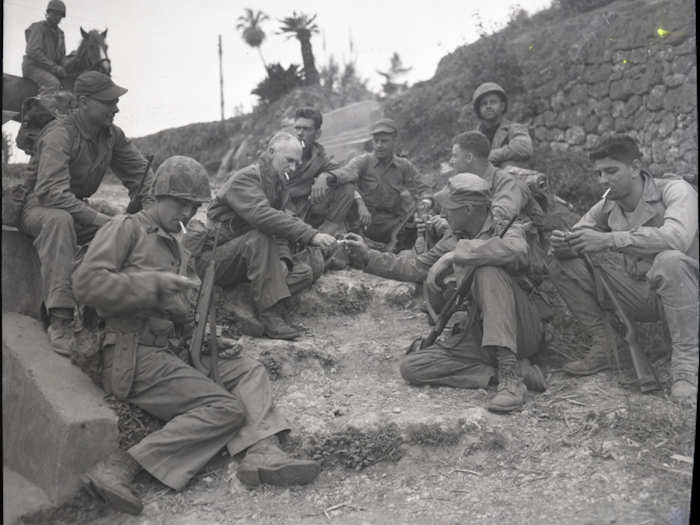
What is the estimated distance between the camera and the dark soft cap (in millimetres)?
5172

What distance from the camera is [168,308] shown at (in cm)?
424

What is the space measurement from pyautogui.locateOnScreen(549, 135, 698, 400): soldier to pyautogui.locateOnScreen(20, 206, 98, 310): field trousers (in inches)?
141

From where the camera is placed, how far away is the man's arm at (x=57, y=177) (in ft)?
16.3

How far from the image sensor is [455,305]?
5137 mm

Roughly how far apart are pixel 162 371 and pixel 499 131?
16.8 ft

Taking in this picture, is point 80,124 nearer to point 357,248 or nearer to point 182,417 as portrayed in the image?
point 357,248

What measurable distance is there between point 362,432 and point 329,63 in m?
13.2

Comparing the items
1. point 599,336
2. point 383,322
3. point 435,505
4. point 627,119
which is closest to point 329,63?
point 627,119

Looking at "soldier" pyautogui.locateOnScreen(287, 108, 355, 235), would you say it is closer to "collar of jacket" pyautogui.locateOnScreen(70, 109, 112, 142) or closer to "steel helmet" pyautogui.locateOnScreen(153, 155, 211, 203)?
"collar of jacket" pyautogui.locateOnScreen(70, 109, 112, 142)

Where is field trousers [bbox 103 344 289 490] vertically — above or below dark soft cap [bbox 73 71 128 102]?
below

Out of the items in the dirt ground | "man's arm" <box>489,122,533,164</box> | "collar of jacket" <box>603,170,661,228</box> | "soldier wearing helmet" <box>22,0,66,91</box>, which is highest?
"soldier wearing helmet" <box>22,0,66,91</box>

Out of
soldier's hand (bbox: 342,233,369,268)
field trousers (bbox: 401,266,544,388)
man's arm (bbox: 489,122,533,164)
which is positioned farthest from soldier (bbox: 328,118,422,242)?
field trousers (bbox: 401,266,544,388)

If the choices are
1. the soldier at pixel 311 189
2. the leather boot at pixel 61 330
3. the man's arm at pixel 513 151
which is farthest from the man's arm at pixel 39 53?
the man's arm at pixel 513 151

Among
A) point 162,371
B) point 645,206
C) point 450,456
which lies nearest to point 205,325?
point 162,371
